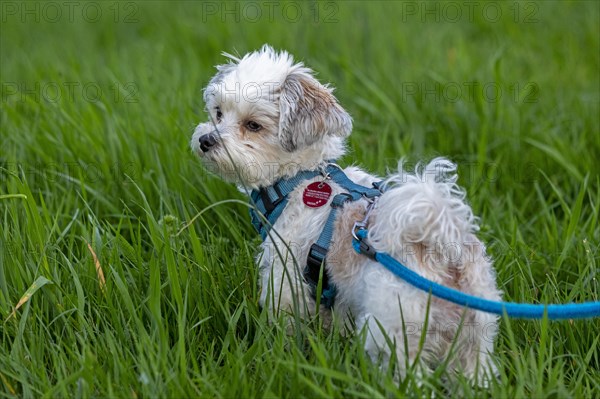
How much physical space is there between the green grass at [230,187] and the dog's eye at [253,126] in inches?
19.2

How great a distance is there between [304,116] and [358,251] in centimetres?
70

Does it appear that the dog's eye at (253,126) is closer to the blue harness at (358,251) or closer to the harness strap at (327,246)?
the blue harness at (358,251)

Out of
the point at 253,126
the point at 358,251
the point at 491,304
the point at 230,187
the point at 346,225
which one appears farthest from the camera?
the point at 230,187

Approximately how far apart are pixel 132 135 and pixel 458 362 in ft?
9.20

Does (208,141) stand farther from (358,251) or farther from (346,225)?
(358,251)

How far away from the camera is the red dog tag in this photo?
332 cm

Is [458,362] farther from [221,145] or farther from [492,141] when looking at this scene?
[492,141]

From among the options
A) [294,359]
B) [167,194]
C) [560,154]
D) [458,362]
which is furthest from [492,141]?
[294,359]

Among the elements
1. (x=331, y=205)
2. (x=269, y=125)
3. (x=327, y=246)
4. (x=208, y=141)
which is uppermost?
(x=269, y=125)

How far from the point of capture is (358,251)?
299 centimetres

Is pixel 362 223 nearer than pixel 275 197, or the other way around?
pixel 362 223

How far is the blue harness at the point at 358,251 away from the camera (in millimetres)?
2658

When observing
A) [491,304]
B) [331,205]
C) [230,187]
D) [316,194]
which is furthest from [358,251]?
[230,187]

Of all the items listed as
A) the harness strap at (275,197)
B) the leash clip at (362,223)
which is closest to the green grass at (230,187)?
the harness strap at (275,197)
